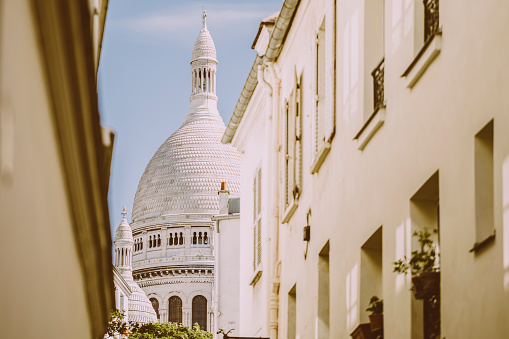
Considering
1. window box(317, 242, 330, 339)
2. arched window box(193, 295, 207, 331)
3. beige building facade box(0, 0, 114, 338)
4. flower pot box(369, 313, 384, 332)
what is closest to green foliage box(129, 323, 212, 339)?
window box(317, 242, 330, 339)

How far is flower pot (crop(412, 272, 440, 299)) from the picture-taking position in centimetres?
809

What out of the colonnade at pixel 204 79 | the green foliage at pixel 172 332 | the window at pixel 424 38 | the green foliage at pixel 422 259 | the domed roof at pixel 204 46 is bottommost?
the green foliage at pixel 422 259

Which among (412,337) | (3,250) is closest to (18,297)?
(3,250)

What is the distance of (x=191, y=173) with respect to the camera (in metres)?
135

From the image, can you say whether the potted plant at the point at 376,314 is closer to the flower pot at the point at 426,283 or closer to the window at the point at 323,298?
the flower pot at the point at 426,283

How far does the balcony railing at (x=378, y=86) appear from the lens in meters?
10.1

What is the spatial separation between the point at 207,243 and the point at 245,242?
114 metres

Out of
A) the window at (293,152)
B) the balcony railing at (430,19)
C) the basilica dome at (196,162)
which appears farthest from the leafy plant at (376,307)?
the basilica dome at (196,162)

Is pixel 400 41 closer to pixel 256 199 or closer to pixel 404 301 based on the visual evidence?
pixel 404 301

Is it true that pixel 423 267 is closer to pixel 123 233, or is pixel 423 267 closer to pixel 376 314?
pixel 376 314

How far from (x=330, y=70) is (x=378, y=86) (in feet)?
6.67

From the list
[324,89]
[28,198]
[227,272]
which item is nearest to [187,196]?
[227,272]

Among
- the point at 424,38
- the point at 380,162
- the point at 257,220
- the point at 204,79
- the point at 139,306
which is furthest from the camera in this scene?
the point at 204,79

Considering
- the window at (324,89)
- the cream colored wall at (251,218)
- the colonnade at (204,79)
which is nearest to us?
the window at (324,89)
